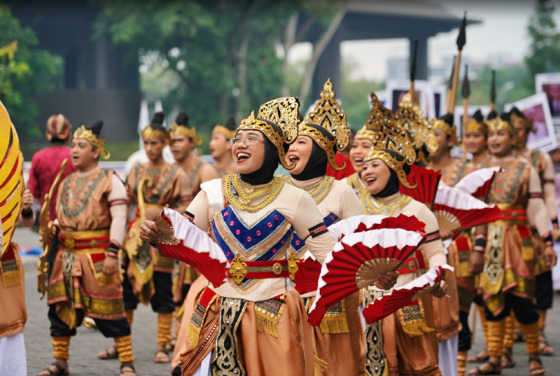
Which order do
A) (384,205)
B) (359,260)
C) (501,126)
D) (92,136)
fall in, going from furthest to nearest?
(501,126) < (92,136) < (384,205) < (359,260)

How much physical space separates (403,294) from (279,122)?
137 cm

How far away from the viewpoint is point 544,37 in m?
34.6

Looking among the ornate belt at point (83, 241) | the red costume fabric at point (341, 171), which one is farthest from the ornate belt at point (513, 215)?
the ornate belt at point (83, 241)

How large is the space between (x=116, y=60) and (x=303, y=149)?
32.1m

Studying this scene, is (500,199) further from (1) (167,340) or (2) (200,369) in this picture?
(2) (200,369)

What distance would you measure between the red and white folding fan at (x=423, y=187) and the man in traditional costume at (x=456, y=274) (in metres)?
0.40

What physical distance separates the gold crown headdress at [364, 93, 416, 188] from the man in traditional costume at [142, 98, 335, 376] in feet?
5.37

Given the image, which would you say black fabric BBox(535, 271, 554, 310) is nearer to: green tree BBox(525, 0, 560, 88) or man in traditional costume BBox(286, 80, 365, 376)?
man in traditional costume BBox(286, 80, 365, 376)

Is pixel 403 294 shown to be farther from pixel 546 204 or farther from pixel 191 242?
pixel 546 204

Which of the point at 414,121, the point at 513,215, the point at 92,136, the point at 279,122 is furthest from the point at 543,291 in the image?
the point at 279,122

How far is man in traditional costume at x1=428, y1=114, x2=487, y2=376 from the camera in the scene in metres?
6.96

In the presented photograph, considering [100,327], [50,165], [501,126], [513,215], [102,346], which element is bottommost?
[102,346]

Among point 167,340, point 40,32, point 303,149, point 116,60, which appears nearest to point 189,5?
point 116,60

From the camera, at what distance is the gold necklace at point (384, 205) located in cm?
614
